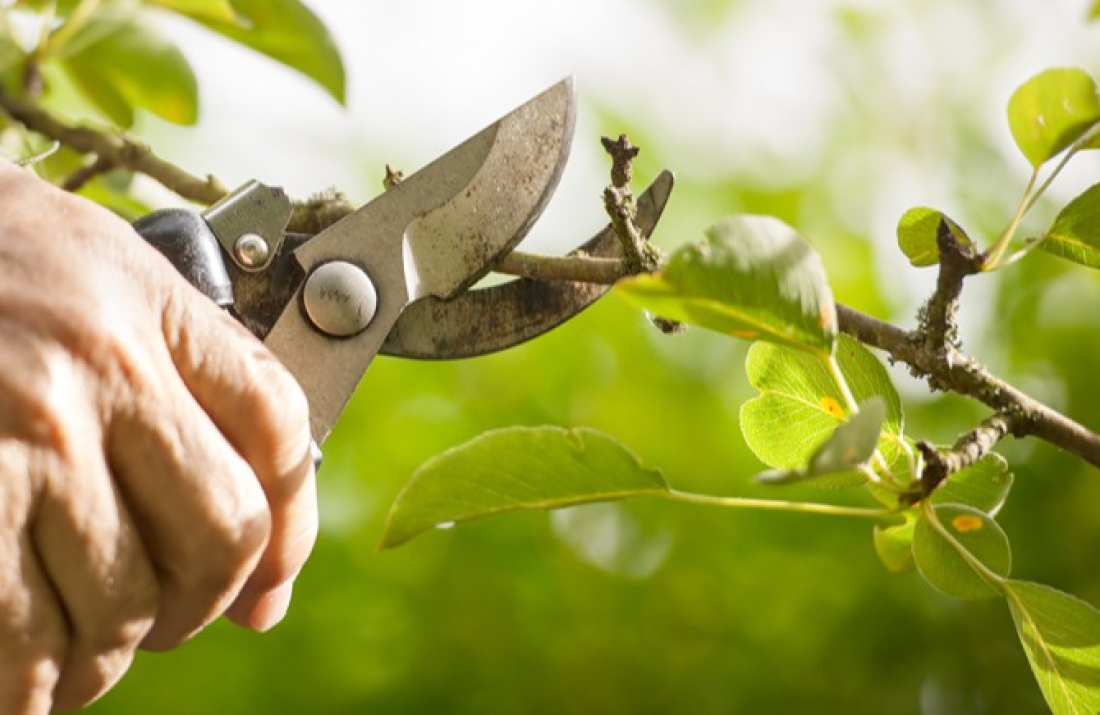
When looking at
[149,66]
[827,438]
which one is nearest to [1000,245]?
[827,438]

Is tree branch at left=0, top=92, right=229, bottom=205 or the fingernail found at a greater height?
tree branch at left=0, top=92, right=229, bottom=205

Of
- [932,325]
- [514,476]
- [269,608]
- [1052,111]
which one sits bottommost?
[269,608]

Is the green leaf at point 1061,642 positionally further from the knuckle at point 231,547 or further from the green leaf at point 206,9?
the green leaf at point 206,9

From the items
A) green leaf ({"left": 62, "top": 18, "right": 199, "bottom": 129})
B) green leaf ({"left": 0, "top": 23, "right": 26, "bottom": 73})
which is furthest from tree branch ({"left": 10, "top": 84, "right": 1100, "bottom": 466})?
green leaf ({"left": 0, "top": 23, "right": 26, "bottom": 73})

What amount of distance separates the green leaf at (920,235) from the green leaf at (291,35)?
0.60 m

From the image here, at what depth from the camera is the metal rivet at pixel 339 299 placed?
862 mm

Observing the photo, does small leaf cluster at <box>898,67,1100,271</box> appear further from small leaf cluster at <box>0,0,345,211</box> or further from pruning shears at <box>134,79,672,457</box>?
small leaf cluster at <box>0,0,345,211</box>

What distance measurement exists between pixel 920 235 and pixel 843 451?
253mm

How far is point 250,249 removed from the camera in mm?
863

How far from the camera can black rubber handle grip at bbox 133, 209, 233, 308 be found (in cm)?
79

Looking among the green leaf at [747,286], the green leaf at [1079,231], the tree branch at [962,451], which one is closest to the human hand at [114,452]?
the green leaf at [747,286]

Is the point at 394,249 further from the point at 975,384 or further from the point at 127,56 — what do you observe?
the point at 127,56

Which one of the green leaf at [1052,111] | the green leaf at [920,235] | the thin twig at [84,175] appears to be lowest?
the thin twig at [84,175]

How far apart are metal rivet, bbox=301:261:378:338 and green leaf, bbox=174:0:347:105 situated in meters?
0.40
